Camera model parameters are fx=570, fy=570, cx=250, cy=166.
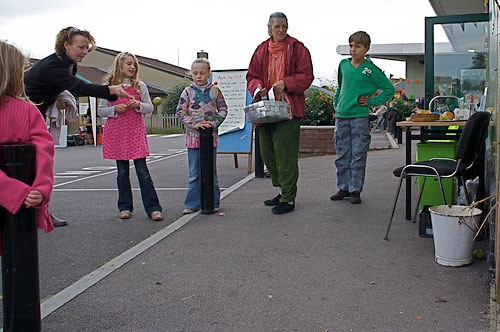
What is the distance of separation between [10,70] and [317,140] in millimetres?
11212

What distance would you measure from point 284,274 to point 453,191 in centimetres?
279

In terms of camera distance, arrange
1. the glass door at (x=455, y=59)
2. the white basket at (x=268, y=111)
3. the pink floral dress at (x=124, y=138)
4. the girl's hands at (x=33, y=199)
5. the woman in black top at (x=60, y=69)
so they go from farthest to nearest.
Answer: the glass door at (x=455, y=59) → the pink floral dress at (x=124, y=138) → the white basket at (x=268, y=111) → the woman in black top at (x=60, y=69) → the girl's hands at (x=33, y=199)

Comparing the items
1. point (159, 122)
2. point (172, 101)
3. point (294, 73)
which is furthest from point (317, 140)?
point (172, 101)

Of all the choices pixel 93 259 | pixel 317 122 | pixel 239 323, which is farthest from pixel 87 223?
pixel 317 122

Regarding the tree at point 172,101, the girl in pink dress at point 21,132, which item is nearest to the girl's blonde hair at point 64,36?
the girl in pink dress at point 21,132

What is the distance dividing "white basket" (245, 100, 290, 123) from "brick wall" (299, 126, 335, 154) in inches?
295

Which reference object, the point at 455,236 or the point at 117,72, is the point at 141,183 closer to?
the point at 117,72

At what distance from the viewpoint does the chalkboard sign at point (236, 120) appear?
1088cm

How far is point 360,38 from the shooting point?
6.93 metres

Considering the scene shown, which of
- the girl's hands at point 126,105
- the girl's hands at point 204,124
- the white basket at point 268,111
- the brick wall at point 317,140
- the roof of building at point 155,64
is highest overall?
the roof of building at point 155,64

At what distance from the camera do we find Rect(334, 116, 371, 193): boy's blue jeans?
6.96m

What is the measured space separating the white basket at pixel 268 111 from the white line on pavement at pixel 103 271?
137 centimetres

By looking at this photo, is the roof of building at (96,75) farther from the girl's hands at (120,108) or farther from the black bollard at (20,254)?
the black bollard at (20,254)

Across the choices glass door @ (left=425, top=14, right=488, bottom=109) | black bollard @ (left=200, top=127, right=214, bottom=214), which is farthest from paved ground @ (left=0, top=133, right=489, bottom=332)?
glass door @ (left=425, top=14, right=488, bottom=109)
